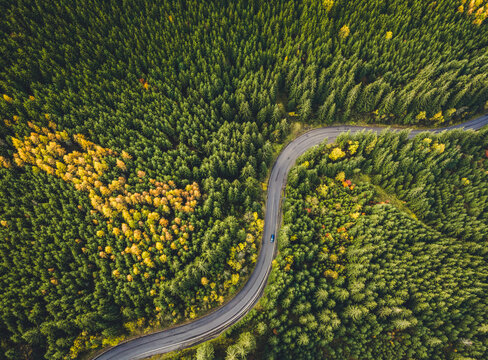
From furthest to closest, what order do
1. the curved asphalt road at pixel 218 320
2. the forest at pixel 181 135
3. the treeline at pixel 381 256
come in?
the forest at pixel 181 135 → the treeline at pixel 381 256 → the curved asphalt road at pixel 218 320

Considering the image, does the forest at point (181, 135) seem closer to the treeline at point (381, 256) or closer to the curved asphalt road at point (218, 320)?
the treeline at point (381, 256)

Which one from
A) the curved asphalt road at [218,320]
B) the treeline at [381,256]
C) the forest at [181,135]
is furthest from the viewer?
the forest at [181,135]

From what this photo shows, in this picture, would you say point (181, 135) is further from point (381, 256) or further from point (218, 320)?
point (381, 256)

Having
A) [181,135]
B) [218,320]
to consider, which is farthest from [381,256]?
[181,135]

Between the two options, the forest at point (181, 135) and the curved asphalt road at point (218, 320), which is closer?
the curved asphalt road at point (218, 320)

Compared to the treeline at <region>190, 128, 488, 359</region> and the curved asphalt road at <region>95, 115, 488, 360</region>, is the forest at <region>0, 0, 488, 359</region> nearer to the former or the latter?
the treeline at <region>190, 128, 488, 359</region>

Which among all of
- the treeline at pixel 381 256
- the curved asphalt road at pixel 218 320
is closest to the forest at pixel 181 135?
the treeline at pixel 381 256

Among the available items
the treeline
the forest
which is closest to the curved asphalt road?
the forest
